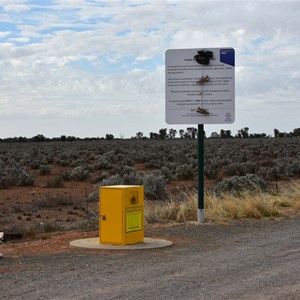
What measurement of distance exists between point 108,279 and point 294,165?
3241 cm

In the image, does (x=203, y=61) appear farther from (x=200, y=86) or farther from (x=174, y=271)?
(x=174, y=271)

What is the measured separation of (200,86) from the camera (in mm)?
15273

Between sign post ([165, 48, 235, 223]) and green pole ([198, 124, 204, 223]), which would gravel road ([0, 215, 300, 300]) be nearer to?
green pole ([198, 124, 204, 223])

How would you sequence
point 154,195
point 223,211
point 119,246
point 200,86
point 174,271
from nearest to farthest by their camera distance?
point 174,271 → point 119,246 → point 200,86 → point 223,211 → point 154,195

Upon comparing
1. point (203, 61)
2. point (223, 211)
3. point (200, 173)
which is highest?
point (203, 61)

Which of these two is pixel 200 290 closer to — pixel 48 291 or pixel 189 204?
pixel 48 291

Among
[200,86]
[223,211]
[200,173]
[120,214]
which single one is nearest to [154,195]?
[223,211]

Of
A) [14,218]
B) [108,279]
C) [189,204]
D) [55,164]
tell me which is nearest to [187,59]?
[189,204]

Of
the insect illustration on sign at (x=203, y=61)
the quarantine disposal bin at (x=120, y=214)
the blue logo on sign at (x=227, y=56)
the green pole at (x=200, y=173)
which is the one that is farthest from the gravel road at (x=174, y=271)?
the blue logo on sign at (x=227, y=56)

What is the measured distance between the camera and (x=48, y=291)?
28.1 ft

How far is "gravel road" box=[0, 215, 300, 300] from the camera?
838cm

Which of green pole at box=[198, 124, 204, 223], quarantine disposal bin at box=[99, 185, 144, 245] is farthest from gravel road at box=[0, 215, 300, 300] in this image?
green pole at box=[198, 124, 204, 223]

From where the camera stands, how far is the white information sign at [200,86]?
49.6 ft

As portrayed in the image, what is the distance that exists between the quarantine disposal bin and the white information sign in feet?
10.5
